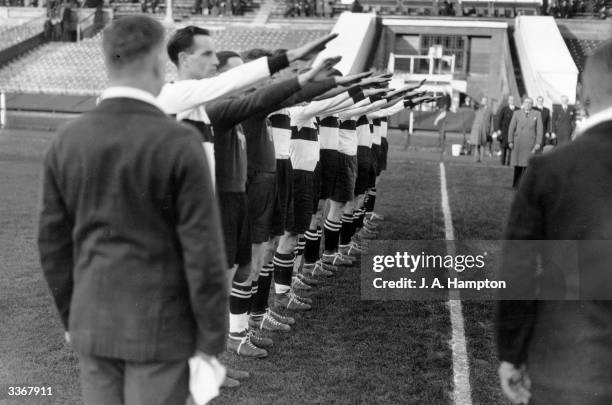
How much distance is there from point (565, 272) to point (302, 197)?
14.6 ft

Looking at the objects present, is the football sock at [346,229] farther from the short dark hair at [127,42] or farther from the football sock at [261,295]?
the short dark hair at [127,42]

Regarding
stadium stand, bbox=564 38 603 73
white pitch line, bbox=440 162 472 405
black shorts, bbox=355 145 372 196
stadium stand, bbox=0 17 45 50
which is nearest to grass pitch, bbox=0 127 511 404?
white pitch line, bbox=440 162 472 405

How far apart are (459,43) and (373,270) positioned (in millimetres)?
31576

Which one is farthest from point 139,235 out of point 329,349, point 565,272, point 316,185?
point 316,185

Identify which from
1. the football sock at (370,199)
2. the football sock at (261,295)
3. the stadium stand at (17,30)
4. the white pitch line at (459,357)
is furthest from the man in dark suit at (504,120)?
the stadium stand at (17,30)

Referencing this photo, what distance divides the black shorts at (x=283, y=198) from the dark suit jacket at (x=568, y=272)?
3.26 meters

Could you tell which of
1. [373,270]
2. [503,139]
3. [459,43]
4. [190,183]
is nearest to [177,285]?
[190,183]

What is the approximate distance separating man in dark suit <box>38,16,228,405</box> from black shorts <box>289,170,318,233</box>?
13.9 ft

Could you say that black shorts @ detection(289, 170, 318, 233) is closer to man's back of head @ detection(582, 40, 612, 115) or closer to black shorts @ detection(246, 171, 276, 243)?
black shorts @ detection(246, 171, 276, 243)

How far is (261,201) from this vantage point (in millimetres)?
5488

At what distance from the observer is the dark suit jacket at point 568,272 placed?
241 centimetres

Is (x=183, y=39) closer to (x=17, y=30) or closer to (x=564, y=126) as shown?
(x=564, y=126)

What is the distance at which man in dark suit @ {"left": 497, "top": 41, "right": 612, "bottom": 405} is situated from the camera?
2.41 metres

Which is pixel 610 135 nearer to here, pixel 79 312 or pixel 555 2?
pixel 79 312
